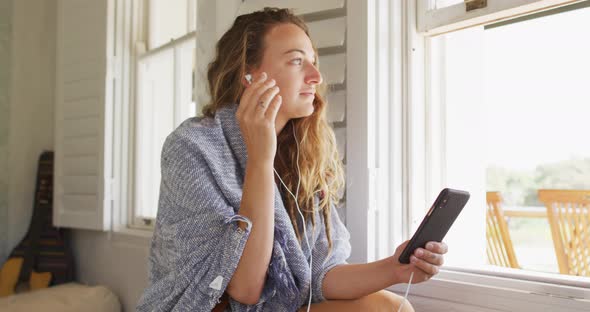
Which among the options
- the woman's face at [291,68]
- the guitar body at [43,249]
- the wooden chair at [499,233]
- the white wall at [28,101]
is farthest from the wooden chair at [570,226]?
the white wall at [28,101]

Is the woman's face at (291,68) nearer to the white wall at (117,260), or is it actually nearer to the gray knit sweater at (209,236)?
the gray knit sweater at (209,236)

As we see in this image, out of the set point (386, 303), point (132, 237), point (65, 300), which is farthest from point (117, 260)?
point (386, 303)

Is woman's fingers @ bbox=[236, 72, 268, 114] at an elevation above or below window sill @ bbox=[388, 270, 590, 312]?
above

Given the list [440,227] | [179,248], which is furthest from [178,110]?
[440,227]

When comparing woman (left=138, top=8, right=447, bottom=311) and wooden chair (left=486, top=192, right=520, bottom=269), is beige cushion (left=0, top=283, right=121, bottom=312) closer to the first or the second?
woman (left=138, top=8, right=447, bottom=311)

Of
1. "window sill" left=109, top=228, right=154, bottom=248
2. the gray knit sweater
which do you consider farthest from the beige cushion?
the gray knit sweater

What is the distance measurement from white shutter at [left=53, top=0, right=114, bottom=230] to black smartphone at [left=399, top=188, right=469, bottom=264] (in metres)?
1.79

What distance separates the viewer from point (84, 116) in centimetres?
256

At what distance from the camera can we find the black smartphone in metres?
1.04

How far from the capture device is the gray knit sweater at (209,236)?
1.04m

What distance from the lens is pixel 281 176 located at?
137cm

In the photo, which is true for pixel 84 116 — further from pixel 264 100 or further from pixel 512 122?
pixel 512 122

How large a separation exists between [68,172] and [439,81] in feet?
6.26

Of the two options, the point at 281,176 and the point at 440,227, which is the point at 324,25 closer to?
the point at 281,176
